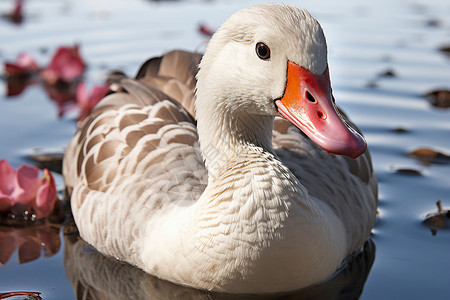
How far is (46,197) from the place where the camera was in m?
5.20

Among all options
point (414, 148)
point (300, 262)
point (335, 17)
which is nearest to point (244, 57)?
point (300, 262)

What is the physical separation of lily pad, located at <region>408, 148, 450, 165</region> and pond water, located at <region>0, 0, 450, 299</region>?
43 mm

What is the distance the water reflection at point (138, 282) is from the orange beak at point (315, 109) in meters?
1.13

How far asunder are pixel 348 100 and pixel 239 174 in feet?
13.2

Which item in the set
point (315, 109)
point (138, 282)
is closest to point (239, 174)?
point (315, 109)

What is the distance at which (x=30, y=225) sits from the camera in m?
5.28

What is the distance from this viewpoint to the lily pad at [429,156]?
614 centimetres

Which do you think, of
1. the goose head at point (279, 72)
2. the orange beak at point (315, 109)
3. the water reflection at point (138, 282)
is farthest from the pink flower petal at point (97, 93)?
the orange beak at point (315, 109)

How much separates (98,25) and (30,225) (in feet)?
18.1

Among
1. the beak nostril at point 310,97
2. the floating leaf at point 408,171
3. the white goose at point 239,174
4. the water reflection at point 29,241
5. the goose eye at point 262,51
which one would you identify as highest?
the goose eye at point 262,51

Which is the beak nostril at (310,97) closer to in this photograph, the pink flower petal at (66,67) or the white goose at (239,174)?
the white goose at (239,174)

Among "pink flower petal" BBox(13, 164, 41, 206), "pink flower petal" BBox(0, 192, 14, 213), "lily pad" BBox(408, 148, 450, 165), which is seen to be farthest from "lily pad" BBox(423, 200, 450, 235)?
"pink flower petal" BBox(0, 192, 14, 213)

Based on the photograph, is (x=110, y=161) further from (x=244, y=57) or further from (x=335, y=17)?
(x=335, y=17)

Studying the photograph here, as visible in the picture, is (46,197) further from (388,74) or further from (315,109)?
(388,74)
